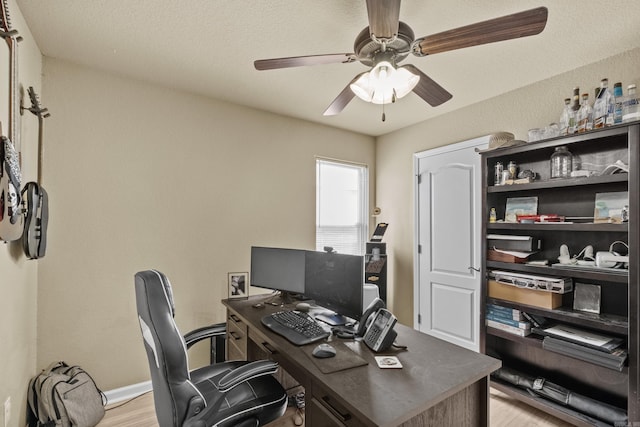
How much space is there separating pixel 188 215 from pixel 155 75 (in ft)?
3.87

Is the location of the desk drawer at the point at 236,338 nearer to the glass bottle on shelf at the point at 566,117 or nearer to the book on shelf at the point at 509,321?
the book on shelf at the point at 509,321

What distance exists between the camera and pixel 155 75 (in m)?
2.53

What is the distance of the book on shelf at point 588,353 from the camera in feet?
6.08

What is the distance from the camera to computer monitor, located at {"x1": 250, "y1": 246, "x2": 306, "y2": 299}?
248 centimetres

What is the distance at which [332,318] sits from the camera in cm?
203

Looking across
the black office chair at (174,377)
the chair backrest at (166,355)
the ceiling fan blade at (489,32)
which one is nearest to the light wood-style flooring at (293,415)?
the black office chair at (174,377)

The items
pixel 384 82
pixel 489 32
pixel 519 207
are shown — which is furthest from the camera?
pixel 519 207

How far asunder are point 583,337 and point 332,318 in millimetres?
1649

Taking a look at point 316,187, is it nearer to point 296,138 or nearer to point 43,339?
point 296,138

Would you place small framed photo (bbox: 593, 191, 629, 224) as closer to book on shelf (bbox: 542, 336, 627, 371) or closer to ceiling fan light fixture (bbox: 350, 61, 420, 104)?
book on shelf (bbox: 542, 336, 627, 371)

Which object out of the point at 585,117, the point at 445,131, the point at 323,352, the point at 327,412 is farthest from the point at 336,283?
the point at 445,131

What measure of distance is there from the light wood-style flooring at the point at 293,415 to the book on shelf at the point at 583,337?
0.59m

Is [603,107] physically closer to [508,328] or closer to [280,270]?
[508,328]

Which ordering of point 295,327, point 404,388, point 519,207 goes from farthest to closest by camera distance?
point 519,207 < point 295,327 < point 404,388
